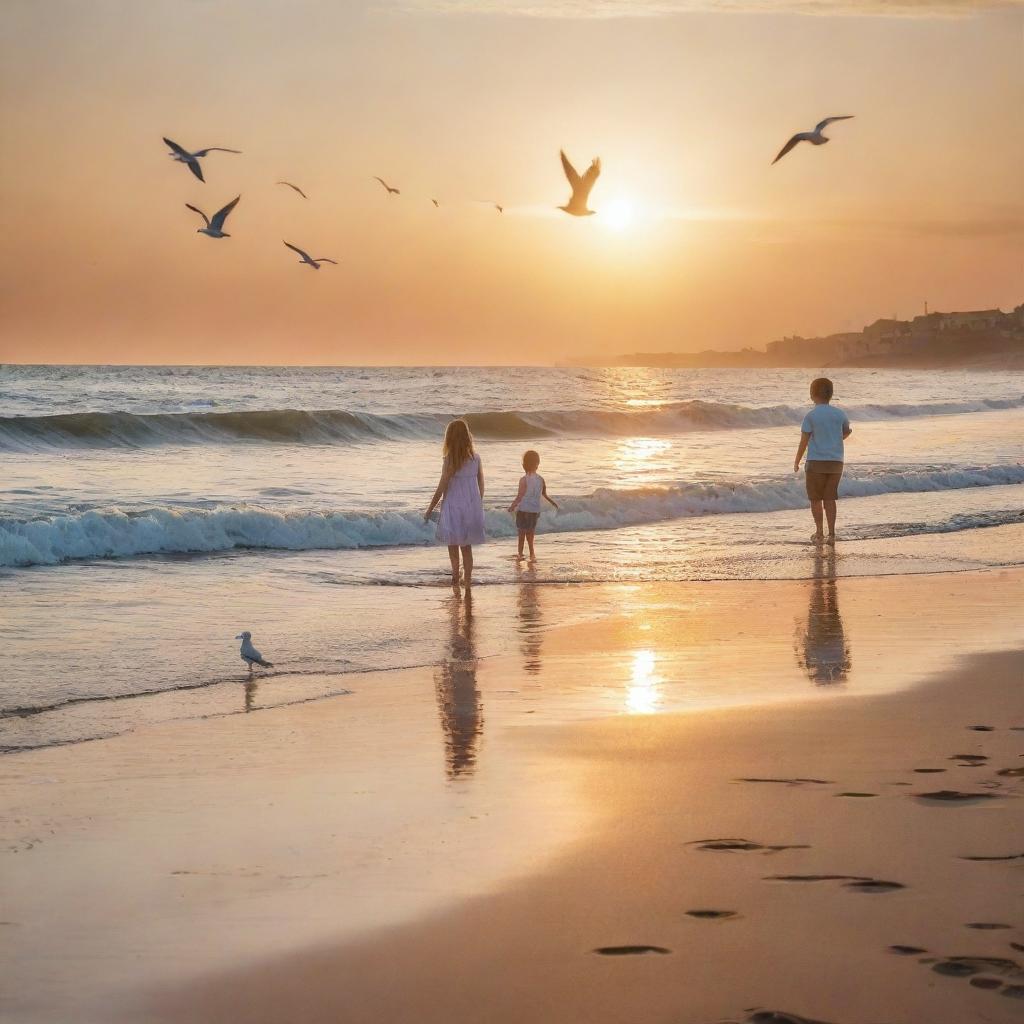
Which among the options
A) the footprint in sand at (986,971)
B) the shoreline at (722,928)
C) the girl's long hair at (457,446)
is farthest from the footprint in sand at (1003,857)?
the girl's long hair at (457,446)

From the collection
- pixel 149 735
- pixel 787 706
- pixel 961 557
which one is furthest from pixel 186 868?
pixel 961 557

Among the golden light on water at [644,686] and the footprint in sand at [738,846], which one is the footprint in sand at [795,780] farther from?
the golden light on water at [644,686]

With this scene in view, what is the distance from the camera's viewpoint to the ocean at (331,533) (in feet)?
A: 28.3

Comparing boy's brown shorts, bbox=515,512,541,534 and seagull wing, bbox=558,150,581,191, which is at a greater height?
seagull wing, bbox=558,150,581,191

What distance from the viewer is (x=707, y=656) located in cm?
852

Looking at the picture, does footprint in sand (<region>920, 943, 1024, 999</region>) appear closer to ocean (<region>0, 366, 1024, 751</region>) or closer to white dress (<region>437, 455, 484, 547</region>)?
ocean (<region>0, 366, 1024, 751</region>)

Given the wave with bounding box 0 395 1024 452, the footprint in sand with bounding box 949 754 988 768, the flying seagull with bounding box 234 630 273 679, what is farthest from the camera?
the wave with bounding box 0 395 1024 452

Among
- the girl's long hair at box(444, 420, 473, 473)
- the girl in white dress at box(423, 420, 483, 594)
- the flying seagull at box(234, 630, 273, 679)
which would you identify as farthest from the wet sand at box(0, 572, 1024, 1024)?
the girl's long hair at box(444, 420, 473, 473)

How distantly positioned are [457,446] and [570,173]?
4.18 metres

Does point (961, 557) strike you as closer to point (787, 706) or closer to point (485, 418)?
point (787, 706)

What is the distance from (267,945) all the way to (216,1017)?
43cm

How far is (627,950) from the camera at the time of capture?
12.0 feet

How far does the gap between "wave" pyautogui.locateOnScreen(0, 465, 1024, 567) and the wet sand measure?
27.5 ft

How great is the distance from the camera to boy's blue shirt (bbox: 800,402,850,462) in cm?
1502
